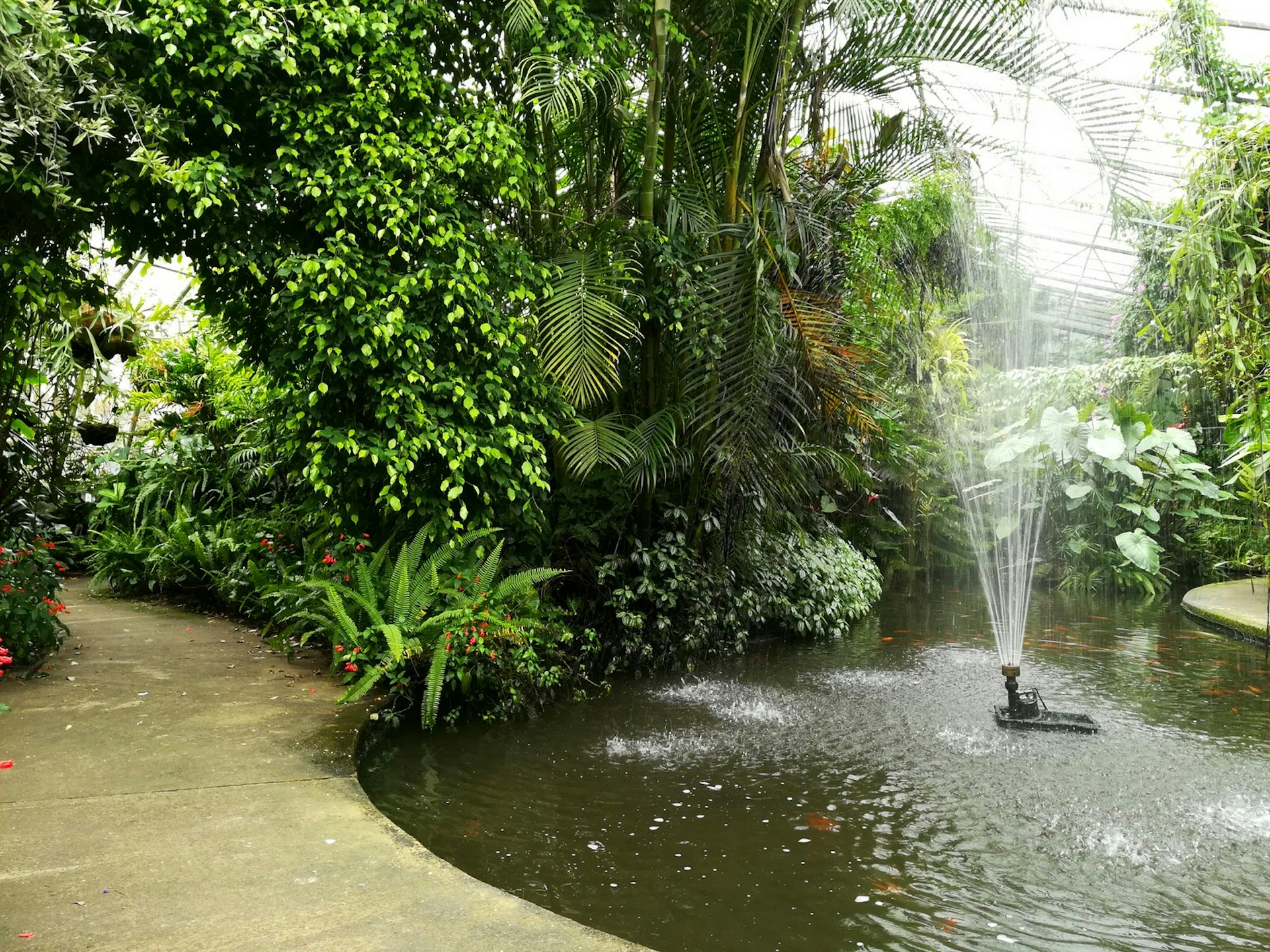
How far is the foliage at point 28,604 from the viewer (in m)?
4.75

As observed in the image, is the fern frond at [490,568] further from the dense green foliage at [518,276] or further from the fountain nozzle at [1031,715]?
the fountain nozzle at [1031,715]

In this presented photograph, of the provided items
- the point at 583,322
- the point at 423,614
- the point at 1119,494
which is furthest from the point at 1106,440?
the point at 423,614

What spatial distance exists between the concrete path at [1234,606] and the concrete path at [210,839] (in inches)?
285

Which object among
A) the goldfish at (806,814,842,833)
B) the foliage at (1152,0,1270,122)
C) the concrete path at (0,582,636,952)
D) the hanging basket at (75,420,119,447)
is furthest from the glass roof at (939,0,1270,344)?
the hanging basket at (75,420,119,447)

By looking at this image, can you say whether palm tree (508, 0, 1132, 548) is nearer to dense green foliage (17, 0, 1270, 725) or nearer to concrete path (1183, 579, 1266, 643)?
dense green foliage (17, 0, 1270, 725)

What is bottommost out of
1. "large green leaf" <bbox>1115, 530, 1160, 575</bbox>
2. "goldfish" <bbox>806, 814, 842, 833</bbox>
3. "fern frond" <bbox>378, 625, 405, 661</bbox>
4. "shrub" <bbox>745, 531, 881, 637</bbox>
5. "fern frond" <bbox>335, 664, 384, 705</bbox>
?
"goldfish" <bbox>806, 814, 842, 833</bbox>

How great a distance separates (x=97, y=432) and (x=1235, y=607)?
1168 centimetres

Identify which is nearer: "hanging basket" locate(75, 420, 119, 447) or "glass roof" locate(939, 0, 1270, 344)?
"glass roof" locate(939, 0, 1270, 344)

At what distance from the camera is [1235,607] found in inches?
333

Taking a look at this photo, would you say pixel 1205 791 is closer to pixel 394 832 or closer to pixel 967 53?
pixel 394 832

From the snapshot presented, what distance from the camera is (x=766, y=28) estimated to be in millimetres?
5629

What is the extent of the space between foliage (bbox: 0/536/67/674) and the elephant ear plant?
4.31 ft

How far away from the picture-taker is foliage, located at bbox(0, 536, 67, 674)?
4.75 m

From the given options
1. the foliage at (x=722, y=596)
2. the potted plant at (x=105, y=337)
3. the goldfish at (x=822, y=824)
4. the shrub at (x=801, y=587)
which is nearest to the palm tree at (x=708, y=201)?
the foliage at (x=722, y=596)
